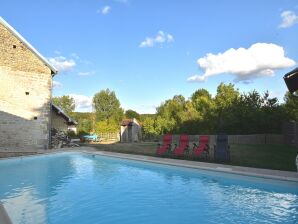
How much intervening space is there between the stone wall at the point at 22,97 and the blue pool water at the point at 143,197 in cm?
698

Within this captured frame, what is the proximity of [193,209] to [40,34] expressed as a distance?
18.6m

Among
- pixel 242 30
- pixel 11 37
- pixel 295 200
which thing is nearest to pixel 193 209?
pixel 295 200

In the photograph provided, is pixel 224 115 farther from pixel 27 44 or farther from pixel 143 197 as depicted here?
pixel 143 197

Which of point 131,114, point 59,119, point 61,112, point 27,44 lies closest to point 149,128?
point 59,119

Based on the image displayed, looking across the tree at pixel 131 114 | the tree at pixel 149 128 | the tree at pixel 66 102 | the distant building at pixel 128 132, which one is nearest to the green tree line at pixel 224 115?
the tree at pixel 149 128

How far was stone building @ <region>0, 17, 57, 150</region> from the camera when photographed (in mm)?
18875

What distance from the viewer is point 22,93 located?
64.3ft

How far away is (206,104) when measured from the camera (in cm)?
3297

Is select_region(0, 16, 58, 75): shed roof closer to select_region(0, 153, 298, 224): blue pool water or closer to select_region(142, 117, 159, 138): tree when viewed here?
select_region(0, 153, 298, 224): blue pool water

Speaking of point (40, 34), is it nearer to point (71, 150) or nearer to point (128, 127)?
point (71, 150)

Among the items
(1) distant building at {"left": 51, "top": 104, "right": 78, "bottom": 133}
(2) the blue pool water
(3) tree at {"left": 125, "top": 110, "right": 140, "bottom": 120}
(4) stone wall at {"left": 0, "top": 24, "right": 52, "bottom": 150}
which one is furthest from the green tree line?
(3) tree at {"left": 125, "top": 110, "right": 140, "bottom": 120}

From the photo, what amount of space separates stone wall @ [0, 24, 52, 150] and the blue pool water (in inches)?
275

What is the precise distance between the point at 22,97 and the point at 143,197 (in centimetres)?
1400

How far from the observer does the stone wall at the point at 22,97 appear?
744 inches
